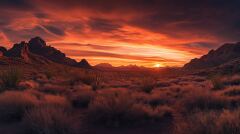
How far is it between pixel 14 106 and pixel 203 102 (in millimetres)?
7729

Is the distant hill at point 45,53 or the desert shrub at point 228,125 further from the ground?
the distant hill at point 45,53

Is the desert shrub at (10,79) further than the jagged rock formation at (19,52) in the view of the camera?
No

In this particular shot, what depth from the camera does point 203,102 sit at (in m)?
11.9

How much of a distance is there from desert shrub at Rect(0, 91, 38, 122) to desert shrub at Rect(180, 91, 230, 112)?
6.27m

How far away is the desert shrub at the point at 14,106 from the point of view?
1003cm

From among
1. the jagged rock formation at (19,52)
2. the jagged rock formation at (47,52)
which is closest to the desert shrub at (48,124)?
the jagged rock formation at (19,52)

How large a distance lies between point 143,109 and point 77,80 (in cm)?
1491

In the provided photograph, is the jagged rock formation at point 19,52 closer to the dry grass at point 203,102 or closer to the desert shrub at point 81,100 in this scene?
the desert shrub at point 81,100

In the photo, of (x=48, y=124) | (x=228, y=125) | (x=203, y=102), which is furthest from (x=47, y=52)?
(x=228, y=125)

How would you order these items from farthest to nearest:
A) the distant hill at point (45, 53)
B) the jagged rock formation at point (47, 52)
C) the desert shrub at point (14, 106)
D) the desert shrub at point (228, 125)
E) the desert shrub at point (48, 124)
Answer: the jagged rock formation at point (47, 52), the distant hill at point (45, 53), the desert shrub at point (14, 106), the desert shrub at point (48, 124), the desert shrub at point (228, 125)

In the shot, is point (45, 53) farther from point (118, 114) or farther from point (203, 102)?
point (118, 114)

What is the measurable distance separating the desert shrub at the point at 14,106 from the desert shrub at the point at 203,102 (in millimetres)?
6266

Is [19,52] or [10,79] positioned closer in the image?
[10,79]

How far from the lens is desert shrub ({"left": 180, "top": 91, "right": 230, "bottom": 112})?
11422 mm
